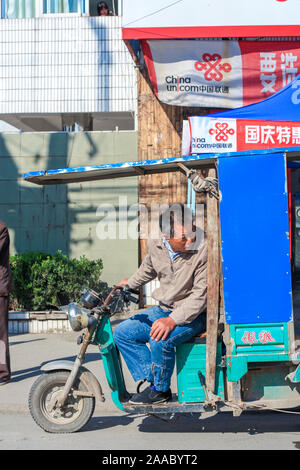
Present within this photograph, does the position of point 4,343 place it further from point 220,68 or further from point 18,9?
point 18,9

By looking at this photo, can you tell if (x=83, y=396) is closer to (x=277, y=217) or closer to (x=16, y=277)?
(x=277, y=217)

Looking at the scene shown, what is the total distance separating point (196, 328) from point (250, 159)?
4.66 feet

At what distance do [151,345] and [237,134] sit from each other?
529cm

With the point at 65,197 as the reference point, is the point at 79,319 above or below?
below

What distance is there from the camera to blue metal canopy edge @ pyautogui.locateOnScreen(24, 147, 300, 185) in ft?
15.1

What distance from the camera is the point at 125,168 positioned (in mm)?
5070

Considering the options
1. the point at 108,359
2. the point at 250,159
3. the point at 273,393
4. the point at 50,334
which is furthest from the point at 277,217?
→ the point at 50,334

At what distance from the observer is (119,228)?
1052 cm

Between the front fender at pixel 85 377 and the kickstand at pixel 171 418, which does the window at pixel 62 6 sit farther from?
the kickstand at pixel 171 418

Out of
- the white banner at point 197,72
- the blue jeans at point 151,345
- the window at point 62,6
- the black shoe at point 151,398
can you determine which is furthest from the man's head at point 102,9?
the black shoe at point 151,398

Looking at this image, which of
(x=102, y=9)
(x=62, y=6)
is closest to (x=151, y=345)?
(x=102, y=9)

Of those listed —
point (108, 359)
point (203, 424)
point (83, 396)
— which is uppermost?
point (108, 359)

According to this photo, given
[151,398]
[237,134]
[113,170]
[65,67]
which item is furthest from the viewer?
[65,67]

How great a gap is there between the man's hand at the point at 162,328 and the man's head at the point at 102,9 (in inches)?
327
